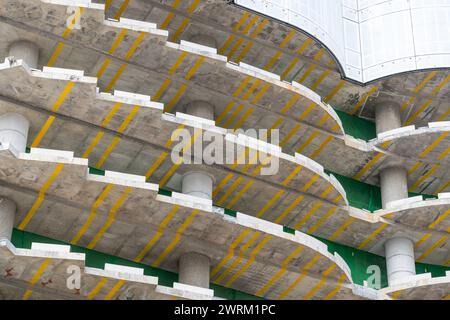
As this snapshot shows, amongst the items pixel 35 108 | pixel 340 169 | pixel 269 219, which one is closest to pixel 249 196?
pixel 269 219

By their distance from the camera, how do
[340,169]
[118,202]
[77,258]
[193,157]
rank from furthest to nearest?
[340,169]
[193,157]
[118,202]
[77,258]

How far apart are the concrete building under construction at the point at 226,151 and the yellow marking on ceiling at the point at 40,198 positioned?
69 millimetres

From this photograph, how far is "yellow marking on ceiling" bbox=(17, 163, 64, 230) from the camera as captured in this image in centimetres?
4573

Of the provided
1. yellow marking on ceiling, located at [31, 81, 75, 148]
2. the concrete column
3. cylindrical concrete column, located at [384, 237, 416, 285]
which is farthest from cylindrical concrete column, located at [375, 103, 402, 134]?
yellow marking on ceiling, located at [31, 81, 75, 148]

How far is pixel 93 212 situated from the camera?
156 ft

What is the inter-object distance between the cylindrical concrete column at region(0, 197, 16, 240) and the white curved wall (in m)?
17.8

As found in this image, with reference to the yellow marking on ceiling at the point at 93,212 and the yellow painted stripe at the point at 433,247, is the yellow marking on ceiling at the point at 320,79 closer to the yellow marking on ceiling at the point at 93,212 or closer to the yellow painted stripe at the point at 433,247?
the yellow painted stripe at the point at 433,247

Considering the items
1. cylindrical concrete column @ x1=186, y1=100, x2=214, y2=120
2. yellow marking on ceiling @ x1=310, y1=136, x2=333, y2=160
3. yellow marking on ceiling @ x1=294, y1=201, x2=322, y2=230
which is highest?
cylindrical concrete column @ x1=186, y1=100, x2=214, y2=120

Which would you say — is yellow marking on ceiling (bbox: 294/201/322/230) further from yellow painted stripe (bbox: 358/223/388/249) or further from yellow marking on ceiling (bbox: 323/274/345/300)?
yellow marking on ceiling (bbox: 323/274/345/300)

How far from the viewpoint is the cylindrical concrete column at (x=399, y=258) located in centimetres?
5406

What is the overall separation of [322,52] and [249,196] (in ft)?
31.5

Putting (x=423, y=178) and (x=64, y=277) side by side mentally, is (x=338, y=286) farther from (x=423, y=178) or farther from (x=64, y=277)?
(x=64, y=277)

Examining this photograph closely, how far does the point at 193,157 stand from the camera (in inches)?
1987

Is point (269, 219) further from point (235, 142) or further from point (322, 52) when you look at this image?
point (322, 52)
